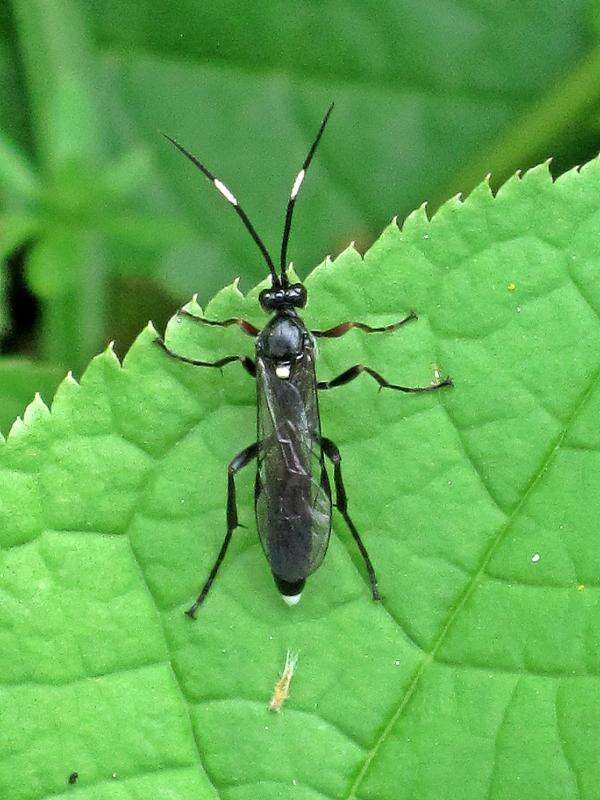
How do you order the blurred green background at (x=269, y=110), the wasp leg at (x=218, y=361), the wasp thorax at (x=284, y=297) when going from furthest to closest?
the blurred green background at (x=269, y=110) < the wasp thorax at (x=284, y=297) < the wasp leg at (x=218, y=361)

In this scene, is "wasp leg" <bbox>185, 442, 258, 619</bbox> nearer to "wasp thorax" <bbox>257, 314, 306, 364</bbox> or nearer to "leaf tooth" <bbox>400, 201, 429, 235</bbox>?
"wasp thorax" <bbox>257, 314, 306, 364</bbox>

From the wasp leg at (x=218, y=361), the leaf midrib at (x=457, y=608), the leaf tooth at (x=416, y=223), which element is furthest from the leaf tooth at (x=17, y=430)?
the leaf midrib at (x=457, y=608)

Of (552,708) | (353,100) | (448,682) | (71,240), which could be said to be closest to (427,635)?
(448,682)

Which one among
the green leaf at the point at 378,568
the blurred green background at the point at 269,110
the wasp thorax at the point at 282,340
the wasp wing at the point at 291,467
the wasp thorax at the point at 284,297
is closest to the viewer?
the green leaf at the point at 378,568

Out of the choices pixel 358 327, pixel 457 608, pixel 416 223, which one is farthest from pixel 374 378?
pixel 457 608

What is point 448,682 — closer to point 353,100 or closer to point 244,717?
point 244,717

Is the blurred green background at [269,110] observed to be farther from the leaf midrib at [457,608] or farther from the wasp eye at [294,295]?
the leaf midrib at [457,608]

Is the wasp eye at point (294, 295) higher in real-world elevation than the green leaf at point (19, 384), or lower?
higher

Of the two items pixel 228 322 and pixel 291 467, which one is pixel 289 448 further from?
pixel 228 322
